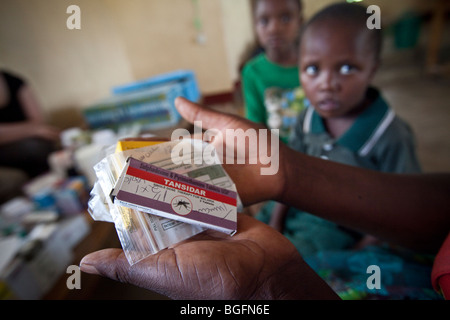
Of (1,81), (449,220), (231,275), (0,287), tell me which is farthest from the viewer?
(1,81)

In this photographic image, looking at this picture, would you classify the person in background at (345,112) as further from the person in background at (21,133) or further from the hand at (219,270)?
the person in background at (21,133)

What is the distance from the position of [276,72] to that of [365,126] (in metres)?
0.41

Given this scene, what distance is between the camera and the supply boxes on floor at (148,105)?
100cm

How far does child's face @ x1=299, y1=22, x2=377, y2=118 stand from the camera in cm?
52

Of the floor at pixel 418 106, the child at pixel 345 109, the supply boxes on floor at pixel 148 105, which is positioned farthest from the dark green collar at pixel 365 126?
the supply boxes on floor at pixel 148 105

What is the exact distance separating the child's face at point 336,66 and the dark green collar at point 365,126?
0.04 metres

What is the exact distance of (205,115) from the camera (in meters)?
0.39

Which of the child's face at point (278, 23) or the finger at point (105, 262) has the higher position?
the child's face at point (278, 23)

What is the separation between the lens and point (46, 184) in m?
0.84

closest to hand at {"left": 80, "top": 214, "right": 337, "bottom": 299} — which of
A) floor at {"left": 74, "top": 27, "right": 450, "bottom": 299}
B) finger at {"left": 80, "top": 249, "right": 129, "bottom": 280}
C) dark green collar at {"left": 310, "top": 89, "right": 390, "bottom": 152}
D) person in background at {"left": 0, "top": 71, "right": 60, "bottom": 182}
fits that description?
finger at {"left": 80, "top": 249, "right": 129, "bottom": 280}

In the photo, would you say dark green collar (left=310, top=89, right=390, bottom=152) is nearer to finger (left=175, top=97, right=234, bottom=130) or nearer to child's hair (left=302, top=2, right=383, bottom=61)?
child's hair (left=302, top=2, right=383, bottom=61)
